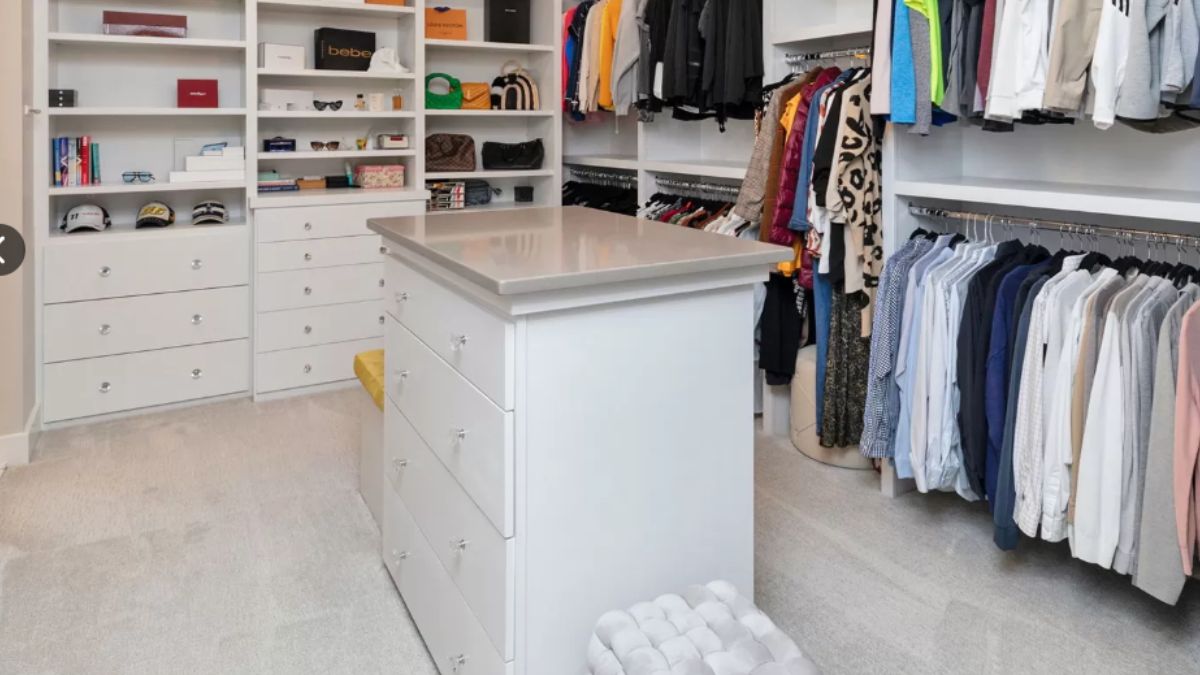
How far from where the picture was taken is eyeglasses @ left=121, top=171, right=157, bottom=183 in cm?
411

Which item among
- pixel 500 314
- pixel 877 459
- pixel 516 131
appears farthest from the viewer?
pixel 516 131

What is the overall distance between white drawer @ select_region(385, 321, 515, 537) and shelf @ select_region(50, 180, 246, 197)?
2207 mm

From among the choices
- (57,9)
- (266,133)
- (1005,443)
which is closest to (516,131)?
(266,133)

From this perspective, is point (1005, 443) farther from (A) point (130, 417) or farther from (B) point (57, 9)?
(B) point (57, 9)

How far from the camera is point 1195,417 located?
199cm

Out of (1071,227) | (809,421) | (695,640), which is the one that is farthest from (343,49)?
(695,640)

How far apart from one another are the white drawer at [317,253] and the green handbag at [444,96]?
2.80ft

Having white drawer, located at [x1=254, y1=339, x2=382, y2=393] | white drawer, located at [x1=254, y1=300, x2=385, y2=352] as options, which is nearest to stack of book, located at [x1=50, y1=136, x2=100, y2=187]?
white drawer, located at [x1=254, y1=300, x2=385, y2=352]

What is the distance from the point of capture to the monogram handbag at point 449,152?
480 cm

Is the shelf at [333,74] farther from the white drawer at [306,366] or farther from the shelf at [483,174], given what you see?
the white drawer at [306,366]

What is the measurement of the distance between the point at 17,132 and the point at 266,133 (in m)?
1.43

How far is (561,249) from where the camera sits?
5.89 feet

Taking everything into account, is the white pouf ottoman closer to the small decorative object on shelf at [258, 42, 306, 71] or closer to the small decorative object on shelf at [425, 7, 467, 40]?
the small decorative object on shelf at [258, 42, 306, 71]

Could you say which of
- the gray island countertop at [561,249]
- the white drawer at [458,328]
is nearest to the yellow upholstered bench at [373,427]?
the white drawer at [458,328]
